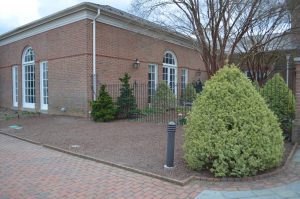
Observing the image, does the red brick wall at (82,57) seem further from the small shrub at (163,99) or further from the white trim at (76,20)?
the small shrub at (163,99)

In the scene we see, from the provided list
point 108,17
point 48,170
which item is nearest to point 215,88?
point 48,170

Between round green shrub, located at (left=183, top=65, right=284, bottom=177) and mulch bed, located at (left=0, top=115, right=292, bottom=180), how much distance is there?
435mm

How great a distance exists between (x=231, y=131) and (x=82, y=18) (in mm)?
9903

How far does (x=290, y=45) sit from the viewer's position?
55.5 feet

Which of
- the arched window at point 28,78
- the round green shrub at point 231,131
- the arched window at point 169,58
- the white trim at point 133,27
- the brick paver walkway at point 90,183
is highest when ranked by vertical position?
the white trim at point 133,27

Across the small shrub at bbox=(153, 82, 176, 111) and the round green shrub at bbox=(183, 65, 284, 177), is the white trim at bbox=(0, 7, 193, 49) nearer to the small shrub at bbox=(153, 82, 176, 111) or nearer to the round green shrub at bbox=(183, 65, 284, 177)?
the small shrub at bbox=(153, 82, 176, 111)

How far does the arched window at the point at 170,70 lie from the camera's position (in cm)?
1784

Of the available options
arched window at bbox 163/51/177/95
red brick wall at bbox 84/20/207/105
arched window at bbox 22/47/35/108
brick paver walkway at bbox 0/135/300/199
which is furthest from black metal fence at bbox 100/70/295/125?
brick paver walkway at bbox 0/135/300/199

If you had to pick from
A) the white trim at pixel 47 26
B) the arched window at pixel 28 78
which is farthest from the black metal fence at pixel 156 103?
the arched window at pixel 28 78

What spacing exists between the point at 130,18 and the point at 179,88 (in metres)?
6.57

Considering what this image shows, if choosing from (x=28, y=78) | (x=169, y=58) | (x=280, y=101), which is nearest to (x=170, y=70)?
(x=169, y=58)

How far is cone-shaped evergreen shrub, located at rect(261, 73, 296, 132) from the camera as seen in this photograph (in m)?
8.06

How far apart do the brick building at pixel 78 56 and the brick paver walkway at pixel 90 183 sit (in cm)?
735

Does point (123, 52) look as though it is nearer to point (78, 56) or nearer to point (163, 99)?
point (78, 56)
